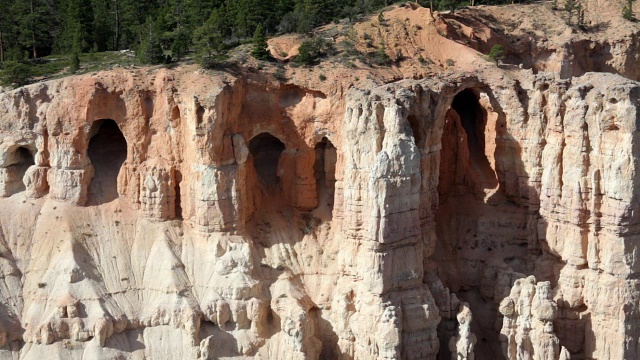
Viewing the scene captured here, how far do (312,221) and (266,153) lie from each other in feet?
17.7

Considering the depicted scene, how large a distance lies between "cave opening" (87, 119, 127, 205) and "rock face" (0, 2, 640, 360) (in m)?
0.11

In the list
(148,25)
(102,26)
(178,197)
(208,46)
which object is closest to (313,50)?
(208,46)

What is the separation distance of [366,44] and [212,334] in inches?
779

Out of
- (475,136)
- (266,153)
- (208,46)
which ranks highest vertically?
(208,46)


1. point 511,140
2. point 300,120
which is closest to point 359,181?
point 300,120

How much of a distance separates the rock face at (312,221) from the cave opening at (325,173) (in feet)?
0.27

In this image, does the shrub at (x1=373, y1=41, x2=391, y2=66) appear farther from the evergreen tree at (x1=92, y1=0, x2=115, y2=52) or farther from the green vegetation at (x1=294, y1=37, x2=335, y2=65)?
the evergreen tree at (x1=92, y1=0, x2=115, y2=52)

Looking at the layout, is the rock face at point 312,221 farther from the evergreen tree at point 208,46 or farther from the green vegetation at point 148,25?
the green vegetation at point 148,25

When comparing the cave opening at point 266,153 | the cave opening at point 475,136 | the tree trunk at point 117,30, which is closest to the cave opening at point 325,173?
the cave opening at point 266,153

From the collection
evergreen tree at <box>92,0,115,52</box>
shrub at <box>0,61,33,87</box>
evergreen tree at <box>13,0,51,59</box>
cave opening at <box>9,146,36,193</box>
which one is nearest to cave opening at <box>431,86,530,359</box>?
cave opening at <box>9,146,36,193</box>

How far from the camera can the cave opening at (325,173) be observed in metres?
59.3

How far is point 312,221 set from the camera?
59.7 metres

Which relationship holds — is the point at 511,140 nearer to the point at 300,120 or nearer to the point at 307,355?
the point at 300,120

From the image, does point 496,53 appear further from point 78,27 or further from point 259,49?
point 78,27
